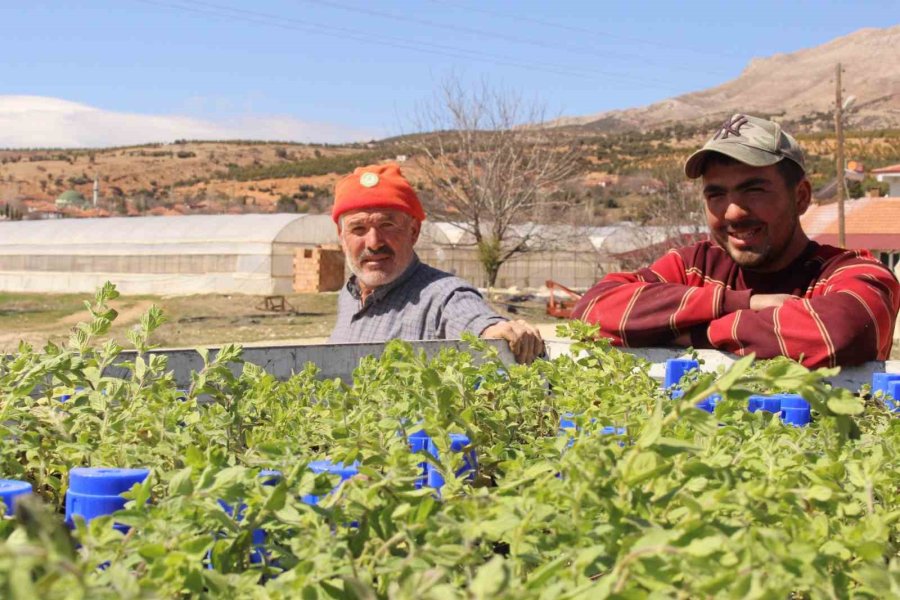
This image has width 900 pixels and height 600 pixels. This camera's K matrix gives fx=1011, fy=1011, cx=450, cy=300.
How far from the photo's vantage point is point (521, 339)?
278 cm

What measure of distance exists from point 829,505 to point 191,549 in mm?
485

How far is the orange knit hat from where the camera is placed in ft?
12.5

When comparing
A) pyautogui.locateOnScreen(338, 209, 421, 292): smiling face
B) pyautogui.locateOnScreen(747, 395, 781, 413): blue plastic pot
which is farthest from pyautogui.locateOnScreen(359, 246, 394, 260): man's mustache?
pyautogui.locateOnScreen(747, 395, 781, 413): blue plastic pot

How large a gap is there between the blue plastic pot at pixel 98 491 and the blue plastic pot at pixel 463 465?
11.5 inches

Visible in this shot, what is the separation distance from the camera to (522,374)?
4.98 feet

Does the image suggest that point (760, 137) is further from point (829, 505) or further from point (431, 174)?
point (431, 174)

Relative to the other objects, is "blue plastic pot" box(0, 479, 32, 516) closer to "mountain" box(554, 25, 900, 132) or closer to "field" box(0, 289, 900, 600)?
"field" box(0, 289, 900, 600)

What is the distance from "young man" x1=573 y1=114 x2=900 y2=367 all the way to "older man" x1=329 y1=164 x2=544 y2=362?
700mm

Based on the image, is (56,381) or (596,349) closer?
(56,381)

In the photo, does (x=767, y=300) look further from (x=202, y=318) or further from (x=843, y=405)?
(x=202, y=318)

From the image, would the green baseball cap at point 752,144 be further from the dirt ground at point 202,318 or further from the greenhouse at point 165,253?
the greenhouse at point 165,253

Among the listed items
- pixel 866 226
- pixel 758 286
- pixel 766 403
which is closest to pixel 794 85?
pixel 866 226

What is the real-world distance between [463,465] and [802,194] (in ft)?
7.84

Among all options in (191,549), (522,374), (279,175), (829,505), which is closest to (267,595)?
(191,549)
